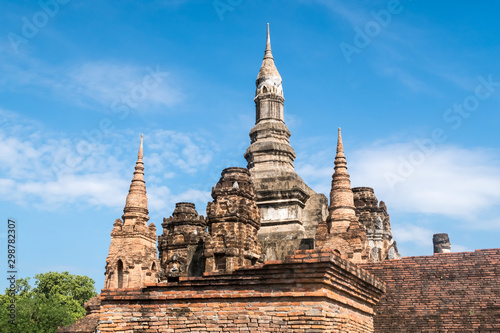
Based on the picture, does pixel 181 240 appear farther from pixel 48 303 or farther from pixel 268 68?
pixel 48 303

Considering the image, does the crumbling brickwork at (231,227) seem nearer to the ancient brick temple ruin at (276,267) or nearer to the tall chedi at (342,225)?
the ancient brick temple ruin at (276,267)

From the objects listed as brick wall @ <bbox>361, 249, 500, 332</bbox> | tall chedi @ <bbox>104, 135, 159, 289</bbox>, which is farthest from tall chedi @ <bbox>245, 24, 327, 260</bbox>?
brick wall @ <bbox>361, 249, 500, 332</bbox>

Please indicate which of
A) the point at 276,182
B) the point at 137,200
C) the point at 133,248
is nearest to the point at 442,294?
the point at 276,182

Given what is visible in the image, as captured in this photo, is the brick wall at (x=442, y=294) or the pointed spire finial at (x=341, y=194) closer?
the brick wall at (x=442, y=294)

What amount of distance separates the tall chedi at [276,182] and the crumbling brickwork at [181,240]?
268 cm

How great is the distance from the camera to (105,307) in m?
10.3

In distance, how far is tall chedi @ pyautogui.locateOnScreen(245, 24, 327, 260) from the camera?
79.6 ft

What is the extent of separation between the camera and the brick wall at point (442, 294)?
1427 centimetres

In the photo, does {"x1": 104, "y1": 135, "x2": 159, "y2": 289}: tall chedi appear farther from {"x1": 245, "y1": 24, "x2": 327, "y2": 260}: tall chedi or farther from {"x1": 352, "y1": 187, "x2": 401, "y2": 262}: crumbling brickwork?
{"x1": 352, "y1": 187, "x2": 401, "y2": 262}: crumbling brickwork

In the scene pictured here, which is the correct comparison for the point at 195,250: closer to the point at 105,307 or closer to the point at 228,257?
the point at 228,257

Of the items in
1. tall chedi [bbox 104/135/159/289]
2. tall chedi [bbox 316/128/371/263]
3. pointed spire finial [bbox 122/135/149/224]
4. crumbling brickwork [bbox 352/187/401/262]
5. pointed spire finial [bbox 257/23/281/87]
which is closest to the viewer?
tall chedi [bbox 316/128/371/263]

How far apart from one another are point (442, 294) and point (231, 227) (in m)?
6.80

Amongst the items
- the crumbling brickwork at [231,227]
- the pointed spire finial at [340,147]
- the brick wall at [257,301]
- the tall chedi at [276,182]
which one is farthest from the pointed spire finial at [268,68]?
the brick wall at [257,301]

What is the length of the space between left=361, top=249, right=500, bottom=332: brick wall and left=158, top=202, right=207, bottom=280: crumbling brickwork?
7895 millimetres
